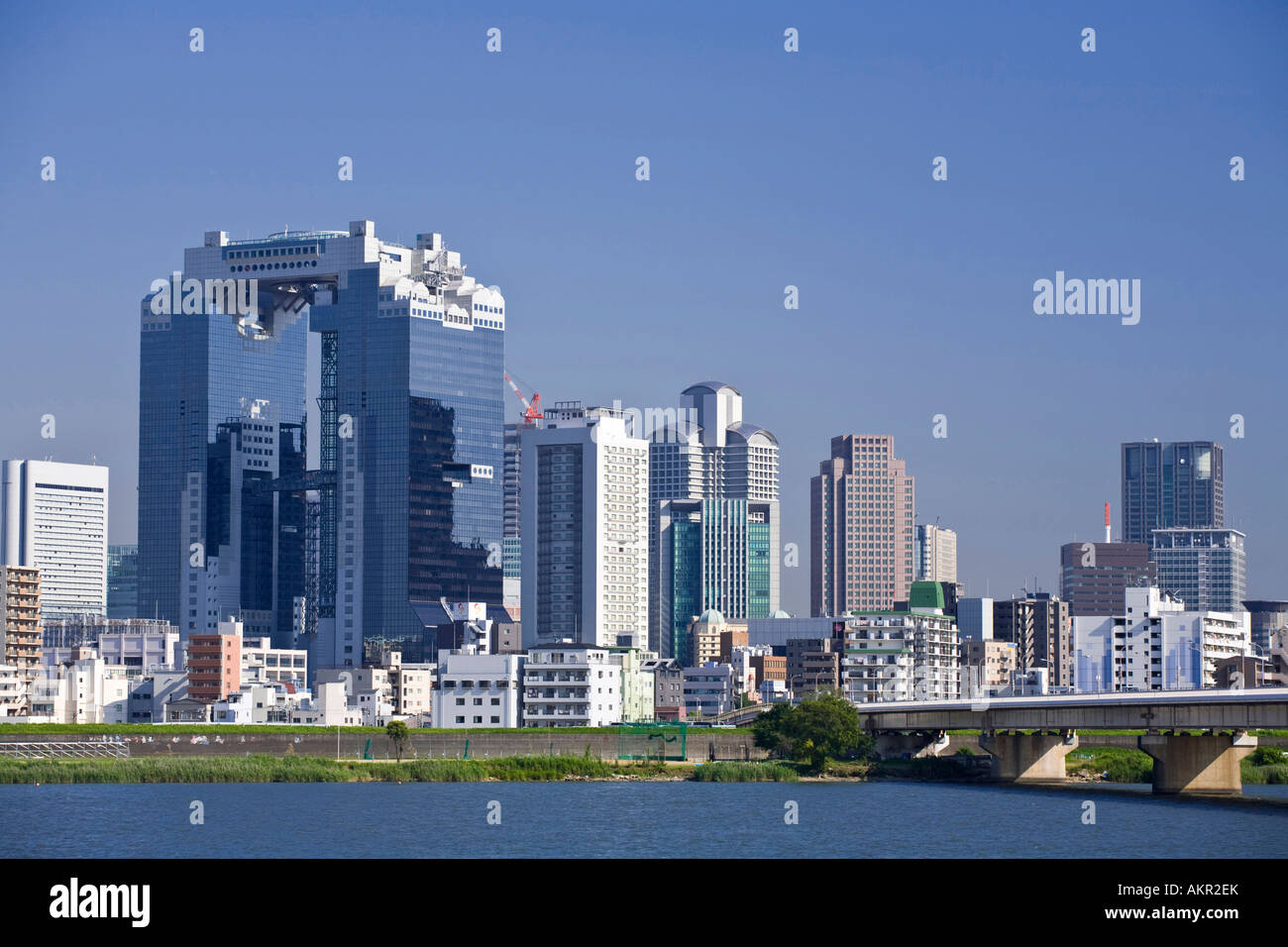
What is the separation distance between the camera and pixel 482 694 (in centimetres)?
14138

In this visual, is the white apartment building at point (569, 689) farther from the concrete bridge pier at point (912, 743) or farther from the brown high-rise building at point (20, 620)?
the brown high-rise building at point (20, 620)

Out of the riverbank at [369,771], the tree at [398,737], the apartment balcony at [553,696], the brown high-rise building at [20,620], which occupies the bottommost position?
the riverbank at [369,771]

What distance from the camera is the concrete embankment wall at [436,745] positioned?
11675 cm

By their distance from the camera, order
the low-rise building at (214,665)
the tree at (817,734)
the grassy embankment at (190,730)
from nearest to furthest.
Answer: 1. the tree at (817,734)
2. the grassy embankment at (190,730)
3. the low-rise building at (214,665)

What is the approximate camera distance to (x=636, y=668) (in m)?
157

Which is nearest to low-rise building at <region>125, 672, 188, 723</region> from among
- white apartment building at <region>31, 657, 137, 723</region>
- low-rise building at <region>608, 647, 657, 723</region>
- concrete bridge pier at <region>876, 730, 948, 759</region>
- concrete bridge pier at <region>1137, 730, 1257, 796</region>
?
white apartment building at <region>31, 657, 137, 723</region>

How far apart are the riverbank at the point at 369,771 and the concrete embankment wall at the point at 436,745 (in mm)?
2942

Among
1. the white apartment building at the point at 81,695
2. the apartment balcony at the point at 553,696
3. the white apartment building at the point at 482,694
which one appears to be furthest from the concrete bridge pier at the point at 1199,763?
the white apartment building at the point at 81,695

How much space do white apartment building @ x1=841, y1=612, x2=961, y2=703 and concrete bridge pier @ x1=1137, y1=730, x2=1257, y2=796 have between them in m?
62.3

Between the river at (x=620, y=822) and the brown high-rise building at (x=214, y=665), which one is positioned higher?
the brown high-rise building at (x=214, y=665)

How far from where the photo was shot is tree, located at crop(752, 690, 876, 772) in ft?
379
